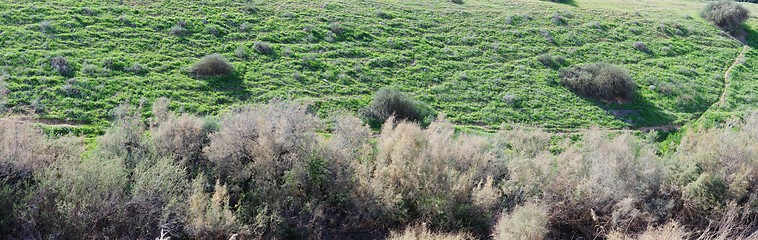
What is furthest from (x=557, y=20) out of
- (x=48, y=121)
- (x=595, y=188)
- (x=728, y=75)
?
(x=48, y=121)

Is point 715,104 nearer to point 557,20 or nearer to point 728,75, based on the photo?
point 728,75

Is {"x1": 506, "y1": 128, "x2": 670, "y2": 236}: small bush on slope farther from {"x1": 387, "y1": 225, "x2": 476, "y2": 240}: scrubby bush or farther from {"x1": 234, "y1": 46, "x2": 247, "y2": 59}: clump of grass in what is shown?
{"x1": 234, "y1": 46, "x2": 247, "y2": 59}: clump of grass

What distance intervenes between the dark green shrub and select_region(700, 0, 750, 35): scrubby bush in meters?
29.2

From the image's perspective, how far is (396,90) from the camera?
25016mm

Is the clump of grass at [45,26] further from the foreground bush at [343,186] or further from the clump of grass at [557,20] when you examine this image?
the clump of grass at [557,20]

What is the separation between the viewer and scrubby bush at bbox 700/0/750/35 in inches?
1578

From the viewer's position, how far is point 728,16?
40375 mm

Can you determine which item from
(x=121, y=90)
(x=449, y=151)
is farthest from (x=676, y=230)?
(x=121, y=90)

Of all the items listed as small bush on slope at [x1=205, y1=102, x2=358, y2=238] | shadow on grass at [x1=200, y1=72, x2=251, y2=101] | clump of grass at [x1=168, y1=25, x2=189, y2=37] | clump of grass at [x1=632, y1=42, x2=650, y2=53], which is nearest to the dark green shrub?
shadow on grass at [x1=200, y1=72, x2=251, y2=101]

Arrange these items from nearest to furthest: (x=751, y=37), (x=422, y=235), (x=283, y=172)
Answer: (x=422, y=235) → (x=283, y=172) → (x=751, y=37)

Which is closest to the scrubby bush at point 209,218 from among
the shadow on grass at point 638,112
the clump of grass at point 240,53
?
the clump of grass at point 240,53

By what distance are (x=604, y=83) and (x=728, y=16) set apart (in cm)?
1973

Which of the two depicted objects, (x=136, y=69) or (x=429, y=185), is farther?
(x=136, y=69)

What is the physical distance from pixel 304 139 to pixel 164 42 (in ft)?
48.2
